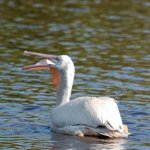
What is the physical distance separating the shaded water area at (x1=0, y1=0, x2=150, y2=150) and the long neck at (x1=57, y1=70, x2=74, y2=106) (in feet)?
1.25

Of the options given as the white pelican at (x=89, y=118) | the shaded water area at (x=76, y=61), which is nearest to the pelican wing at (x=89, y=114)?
the white pelican at (x=89, y=118)

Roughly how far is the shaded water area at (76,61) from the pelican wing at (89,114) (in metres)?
0.21

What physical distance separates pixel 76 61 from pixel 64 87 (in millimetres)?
4051

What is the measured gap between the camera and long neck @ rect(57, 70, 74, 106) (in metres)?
11.2

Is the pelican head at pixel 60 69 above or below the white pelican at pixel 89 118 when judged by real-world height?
above

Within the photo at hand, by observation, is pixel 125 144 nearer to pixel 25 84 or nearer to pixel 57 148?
pixel 57 148

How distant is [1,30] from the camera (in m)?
18.4

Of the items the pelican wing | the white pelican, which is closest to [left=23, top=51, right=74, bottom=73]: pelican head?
the white pelican

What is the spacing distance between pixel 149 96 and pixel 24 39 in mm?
5352

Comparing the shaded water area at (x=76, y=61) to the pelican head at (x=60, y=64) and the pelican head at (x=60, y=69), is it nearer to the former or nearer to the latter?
the pelican head at (x=60, y=69)

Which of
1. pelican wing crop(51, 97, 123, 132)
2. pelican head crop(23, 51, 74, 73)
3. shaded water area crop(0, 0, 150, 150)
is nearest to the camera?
pelican wing crop(51, 97, 123, 132)


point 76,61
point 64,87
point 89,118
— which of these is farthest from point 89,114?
point 76,61

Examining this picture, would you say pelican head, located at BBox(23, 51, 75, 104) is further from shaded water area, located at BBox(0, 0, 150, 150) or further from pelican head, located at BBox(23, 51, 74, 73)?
shaded water area, located at BBox(0, 0, 150, 150)

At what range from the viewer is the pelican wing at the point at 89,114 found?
10305 mm
